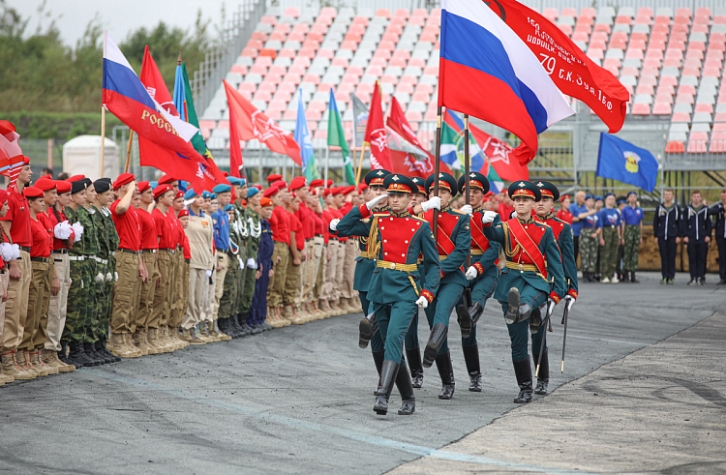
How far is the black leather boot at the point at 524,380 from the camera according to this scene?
30.8ft

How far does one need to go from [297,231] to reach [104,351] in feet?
16.9

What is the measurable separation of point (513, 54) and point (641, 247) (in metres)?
19.2

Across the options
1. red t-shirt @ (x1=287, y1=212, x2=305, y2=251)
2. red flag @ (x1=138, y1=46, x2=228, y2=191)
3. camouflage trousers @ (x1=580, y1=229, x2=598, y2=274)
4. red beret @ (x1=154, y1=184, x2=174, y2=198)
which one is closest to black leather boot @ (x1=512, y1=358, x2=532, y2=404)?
red beret @ (x1=154, y1=184, x2=174, y2=198)

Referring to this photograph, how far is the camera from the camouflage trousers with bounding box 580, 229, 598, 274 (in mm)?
25688

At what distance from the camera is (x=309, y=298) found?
56.6 feet

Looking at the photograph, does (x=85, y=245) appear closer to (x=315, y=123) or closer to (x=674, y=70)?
(x=315, y=123)

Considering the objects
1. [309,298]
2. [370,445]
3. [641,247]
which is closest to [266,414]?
[370,445]

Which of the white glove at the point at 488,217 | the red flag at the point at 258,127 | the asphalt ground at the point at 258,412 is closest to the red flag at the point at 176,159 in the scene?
the asphalt ground at the point at 258,412

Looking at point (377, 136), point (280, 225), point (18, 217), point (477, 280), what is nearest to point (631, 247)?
point (377, 136)

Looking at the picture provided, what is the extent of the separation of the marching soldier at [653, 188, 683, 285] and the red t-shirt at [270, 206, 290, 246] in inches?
481

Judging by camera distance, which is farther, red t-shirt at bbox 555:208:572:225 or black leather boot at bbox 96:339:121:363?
red t-shirt at bbox 555:208:572:225

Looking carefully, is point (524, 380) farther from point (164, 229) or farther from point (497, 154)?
point (497, 154)

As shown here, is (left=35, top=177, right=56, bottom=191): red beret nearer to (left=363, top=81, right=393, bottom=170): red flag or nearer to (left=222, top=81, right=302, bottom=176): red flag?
(left=222, top=81, right=302, bottom=176): red flag

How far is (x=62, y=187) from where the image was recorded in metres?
10.8
